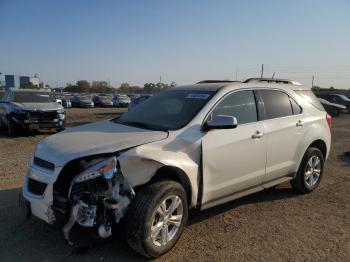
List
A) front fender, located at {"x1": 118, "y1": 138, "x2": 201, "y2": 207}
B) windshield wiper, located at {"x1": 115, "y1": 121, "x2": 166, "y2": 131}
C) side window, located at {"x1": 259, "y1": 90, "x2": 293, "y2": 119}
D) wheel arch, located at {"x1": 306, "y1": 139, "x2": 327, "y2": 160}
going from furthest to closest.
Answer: wheel arch, located at {"x1": 306, "y1": 139, "x2": 327, "y2": 160}, side window, located at {"x1": 259, "y1": 90, "x2": 293, "y2": 119}, windshield wiper, located at {"x1": 115, "y1": 121, "x2": 166, "y2": 131}, front fender, located at {"x1": 118, "y1": 138, "x2": 201, "y2": 207}

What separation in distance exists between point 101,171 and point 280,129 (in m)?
2.90

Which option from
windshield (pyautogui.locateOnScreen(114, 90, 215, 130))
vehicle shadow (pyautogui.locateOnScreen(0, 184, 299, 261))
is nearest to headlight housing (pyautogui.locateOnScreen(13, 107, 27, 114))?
vehicle shadow (pyautogui.locateOnScreen(0, 184, 299, 261))

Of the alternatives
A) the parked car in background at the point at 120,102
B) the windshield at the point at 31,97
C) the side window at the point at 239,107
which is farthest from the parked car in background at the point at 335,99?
the side window at the point at 239,107

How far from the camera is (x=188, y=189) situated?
161 inches

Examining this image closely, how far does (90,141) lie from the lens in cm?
385

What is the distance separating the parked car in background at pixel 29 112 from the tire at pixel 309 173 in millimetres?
9311

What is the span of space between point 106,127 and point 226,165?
5.15 feet

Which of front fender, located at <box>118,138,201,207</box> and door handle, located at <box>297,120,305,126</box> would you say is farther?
door handle, located at <box>297,120,305,126</box>

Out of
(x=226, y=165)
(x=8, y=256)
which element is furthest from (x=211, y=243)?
(x=8, y=256)

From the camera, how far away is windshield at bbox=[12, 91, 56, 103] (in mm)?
13164

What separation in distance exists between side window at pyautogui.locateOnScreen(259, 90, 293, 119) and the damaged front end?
101 inches

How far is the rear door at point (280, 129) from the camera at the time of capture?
5125mm

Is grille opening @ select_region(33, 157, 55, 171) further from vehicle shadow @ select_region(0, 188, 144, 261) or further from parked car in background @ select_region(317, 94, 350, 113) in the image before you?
parked car in background @ select_region(317, 94, 350, 113)

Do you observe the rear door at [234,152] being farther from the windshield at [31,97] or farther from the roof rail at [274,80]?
the windshield at [31,97]
